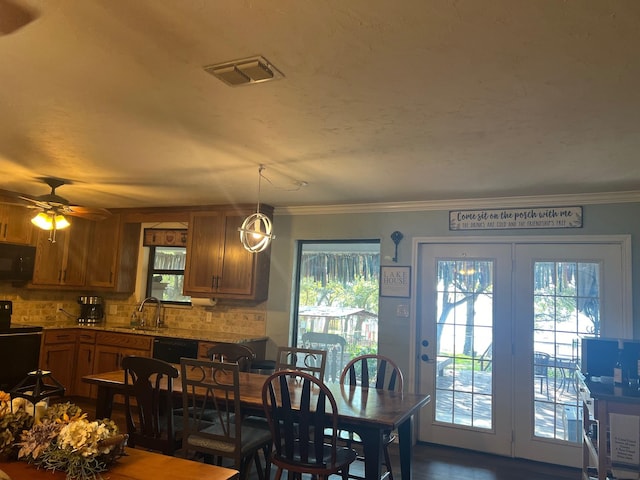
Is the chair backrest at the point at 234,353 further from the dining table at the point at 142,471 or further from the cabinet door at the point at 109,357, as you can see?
the dining table at the point at 142,471

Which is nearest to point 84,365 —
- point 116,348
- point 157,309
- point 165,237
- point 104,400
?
point 116,348

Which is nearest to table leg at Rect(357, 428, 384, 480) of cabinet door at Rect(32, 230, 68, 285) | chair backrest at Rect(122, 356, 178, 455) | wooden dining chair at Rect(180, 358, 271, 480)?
wooden dining chair at Rect(180, 358, 271, 480)

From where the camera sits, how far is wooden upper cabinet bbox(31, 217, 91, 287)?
5.39 metres

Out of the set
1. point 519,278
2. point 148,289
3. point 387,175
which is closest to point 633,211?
point 519,278

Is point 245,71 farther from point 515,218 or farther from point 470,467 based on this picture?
point 470,467

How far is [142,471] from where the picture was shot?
65.9 inches

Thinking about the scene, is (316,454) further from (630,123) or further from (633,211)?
(633,211)

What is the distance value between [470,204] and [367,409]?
7.87ft

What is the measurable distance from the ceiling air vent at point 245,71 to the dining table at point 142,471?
5.14 ft

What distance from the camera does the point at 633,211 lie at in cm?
387

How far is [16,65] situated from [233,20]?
1.08 metres

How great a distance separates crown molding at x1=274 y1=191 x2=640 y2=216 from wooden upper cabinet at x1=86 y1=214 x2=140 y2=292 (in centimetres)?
200

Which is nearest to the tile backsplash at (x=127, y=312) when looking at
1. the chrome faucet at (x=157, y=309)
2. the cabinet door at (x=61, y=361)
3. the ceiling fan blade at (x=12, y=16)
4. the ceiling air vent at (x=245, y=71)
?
the chrome faucet at (x=157, y=309)

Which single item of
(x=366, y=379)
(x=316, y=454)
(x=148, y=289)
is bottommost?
(x=316, y=454)
